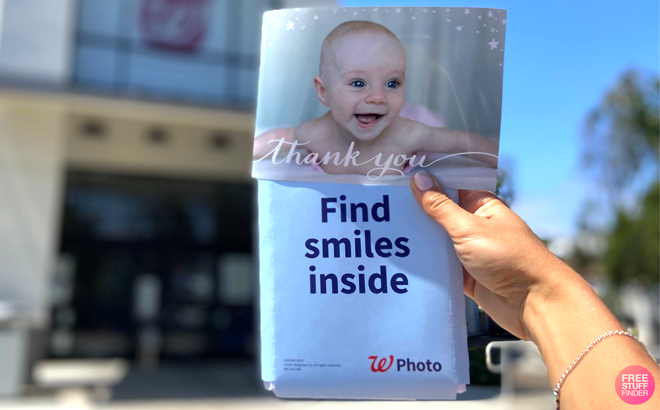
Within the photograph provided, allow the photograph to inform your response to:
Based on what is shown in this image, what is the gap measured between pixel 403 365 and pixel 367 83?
0.69 metres

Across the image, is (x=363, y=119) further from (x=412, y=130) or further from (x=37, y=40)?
(x=37, y=40)

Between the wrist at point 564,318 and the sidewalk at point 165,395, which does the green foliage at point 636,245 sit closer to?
the sidewalk at point 165,395

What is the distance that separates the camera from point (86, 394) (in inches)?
316

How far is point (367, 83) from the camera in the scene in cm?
131

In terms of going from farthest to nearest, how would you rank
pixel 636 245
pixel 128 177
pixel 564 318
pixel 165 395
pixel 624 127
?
pixel 636 245, pixel 128 177, pixel 165 395, pixel 624 127, pixel 564 318

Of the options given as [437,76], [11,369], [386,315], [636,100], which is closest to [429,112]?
[437,76]

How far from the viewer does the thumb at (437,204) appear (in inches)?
51.8

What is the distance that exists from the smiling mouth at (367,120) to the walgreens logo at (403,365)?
0.56m

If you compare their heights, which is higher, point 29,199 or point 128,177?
point 128,177

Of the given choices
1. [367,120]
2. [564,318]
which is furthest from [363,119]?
[564,318]

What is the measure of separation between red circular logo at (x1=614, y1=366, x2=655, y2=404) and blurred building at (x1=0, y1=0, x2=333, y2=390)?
26.8ft

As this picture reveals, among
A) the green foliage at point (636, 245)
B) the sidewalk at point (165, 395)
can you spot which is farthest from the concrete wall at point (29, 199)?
the green foliage at point (636, 245)

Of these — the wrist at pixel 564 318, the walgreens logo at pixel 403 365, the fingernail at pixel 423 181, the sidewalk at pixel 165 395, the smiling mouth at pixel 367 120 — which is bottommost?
the sidewalk at pixel 165 395

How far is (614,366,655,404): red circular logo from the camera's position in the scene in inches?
49.4
